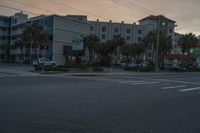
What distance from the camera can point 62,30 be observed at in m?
75.2

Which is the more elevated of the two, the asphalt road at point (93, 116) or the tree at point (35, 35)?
the tree at point (35, 35)

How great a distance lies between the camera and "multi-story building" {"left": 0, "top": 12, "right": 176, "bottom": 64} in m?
73.6

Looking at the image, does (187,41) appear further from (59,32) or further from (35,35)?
(35,35)

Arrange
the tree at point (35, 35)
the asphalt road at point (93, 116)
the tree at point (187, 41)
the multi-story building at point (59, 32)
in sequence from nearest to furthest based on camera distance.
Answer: the asphalt road at point (93, 116), the tree at point (35, 35), the tree at point (187, 41), the multi-story building at point (59, 32)

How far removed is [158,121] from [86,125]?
2084 millimetres

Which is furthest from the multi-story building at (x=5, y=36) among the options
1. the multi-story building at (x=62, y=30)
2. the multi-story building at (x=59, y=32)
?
the multi-story building at (x=59, y=32)

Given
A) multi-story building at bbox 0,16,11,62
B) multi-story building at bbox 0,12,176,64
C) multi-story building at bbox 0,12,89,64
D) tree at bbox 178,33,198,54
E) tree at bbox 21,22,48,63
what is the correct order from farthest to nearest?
1. multi-story building at bbox 0,16,11,62
2. multi-story building at bbox 0,12,176,64
3. multi-story building at bbox 0,12,89,64
4. tree at bbox 178,33,198,54
5. tree at bbox 21,22,48,63

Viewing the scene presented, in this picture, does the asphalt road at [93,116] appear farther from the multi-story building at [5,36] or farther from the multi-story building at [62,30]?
the multi-story building at [5,36]

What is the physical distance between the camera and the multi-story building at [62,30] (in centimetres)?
7356

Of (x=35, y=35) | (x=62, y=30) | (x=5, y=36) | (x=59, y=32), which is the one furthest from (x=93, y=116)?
(x=5, y=36)

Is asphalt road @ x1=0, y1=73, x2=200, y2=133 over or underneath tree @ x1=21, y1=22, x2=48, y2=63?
underneath

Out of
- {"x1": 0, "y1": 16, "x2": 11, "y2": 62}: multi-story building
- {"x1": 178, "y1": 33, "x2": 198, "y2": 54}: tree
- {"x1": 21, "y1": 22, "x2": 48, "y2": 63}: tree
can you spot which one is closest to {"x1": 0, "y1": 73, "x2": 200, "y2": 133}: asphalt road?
{"x1": 21, "y1": 22, "x2": 48, "y2": 63}: tree

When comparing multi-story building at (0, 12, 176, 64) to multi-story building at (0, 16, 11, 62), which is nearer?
multi-story building at (0, 12, 176, 64)

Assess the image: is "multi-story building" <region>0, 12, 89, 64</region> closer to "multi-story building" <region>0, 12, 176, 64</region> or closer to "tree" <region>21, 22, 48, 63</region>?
"multi-story building" <region>0, 12, 176, 64</region>
